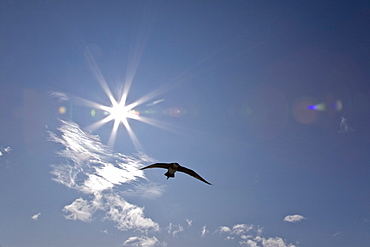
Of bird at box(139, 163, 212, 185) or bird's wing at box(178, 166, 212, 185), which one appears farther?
bird's wing at box(178, 166, 212, 185)

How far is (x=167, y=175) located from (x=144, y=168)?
7.53ft

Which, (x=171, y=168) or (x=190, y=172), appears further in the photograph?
(x=190, y=172)

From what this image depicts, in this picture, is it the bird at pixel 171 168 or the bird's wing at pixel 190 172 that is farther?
the bird's wing at pixel 190 172

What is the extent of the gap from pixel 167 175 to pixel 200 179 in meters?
3.20

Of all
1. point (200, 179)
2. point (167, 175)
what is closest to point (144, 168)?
point (167, 175)

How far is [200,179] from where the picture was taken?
2233 centimetres

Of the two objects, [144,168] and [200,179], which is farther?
[200,179]

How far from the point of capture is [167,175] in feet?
71.0

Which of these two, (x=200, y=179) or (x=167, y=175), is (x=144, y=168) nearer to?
(x=167, y=175)

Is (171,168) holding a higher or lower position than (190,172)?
lower
